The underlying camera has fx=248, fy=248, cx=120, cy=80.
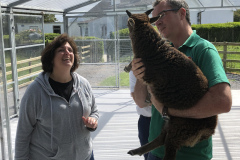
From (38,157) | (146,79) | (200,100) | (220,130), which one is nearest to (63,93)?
(38,157)

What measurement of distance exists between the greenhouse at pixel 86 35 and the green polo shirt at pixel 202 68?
20.7 ft

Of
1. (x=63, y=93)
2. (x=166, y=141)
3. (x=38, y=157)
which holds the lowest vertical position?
(x=38, y=157)

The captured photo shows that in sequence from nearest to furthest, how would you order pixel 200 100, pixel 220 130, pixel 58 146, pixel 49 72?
1. pixel 200 100
2. pixel 58 146
3. pixel 49 72
4. pixel 220 130

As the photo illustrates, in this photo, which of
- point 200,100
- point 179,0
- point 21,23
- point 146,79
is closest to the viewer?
point 200,100

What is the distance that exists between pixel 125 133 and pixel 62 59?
3650 mm

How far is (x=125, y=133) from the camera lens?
6.01 metres

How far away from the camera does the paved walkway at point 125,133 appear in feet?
16.2

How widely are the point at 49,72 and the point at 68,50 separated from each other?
34 cm

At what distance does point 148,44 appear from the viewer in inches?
73.6

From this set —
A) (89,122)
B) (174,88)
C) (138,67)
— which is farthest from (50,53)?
(174,88)

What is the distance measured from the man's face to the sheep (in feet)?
0.76

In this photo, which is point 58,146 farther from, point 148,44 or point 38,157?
point 148,44

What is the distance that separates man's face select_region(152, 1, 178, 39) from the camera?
2.04 metres

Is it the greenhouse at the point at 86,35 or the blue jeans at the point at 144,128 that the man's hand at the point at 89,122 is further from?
the greenhouse at the point at 86,35
